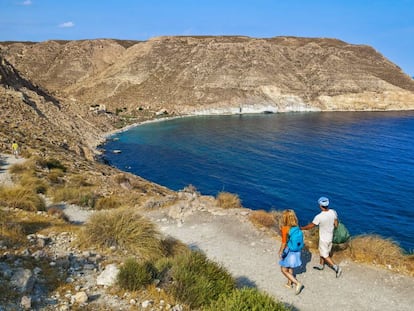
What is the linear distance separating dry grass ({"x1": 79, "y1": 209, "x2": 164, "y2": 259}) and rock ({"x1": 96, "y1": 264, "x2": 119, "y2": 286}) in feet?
5.20

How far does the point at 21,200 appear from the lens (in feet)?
45.4

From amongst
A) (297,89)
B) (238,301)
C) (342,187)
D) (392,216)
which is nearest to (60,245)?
(238,301)

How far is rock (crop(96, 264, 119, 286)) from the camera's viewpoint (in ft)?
25.6

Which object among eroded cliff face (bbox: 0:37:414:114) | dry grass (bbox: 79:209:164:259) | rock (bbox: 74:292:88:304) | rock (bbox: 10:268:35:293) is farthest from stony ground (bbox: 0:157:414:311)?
eroded cliff face (bbox: 0:37:414:114)

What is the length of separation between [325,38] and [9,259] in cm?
16441

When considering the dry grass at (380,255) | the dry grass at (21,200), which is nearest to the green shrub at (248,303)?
the dry grass at (380,255)

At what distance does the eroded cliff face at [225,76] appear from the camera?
10869 cm

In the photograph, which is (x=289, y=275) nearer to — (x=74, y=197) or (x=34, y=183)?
(x=74, y=197)

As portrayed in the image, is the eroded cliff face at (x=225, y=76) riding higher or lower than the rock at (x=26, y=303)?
higher

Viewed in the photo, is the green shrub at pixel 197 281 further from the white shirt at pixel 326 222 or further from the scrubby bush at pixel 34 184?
the scrubby bush at pixel 34 184

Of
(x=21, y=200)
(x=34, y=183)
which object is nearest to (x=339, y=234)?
(x=21, y=200)

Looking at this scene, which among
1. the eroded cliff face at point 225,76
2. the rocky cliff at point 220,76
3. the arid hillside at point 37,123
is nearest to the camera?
the arid hillside at point 37,123

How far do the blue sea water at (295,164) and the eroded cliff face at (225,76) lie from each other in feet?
85.8

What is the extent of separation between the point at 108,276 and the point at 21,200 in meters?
7.71
